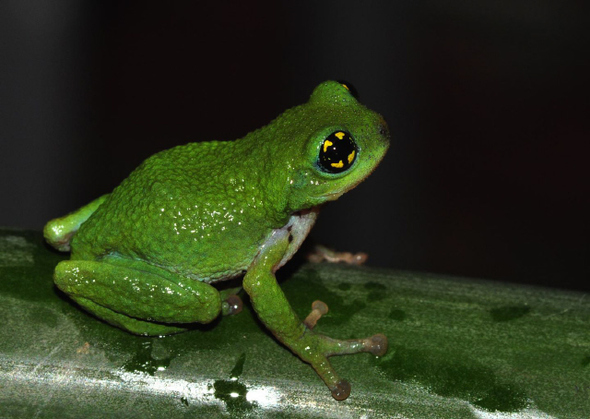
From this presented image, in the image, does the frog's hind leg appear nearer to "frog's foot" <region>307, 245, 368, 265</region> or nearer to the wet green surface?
the wet green surface

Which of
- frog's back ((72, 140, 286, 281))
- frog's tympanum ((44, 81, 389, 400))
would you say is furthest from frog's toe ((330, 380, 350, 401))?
frog's back ((72, 140, 286, 281))

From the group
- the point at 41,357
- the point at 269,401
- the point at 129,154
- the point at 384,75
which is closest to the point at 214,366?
the point at 269,401

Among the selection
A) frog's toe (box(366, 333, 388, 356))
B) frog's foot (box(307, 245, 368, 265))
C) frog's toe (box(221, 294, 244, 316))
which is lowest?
frog's toe (box(221, 294, 244, 316))

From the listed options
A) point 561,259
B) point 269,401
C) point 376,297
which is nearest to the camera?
point 269,401

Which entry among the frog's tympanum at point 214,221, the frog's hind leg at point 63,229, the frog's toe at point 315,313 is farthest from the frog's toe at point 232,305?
the frog's hind leg at point 63,229

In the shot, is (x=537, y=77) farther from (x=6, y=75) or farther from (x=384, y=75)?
(x=6, y=75)

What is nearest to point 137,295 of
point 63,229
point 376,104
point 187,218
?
point 187,218
